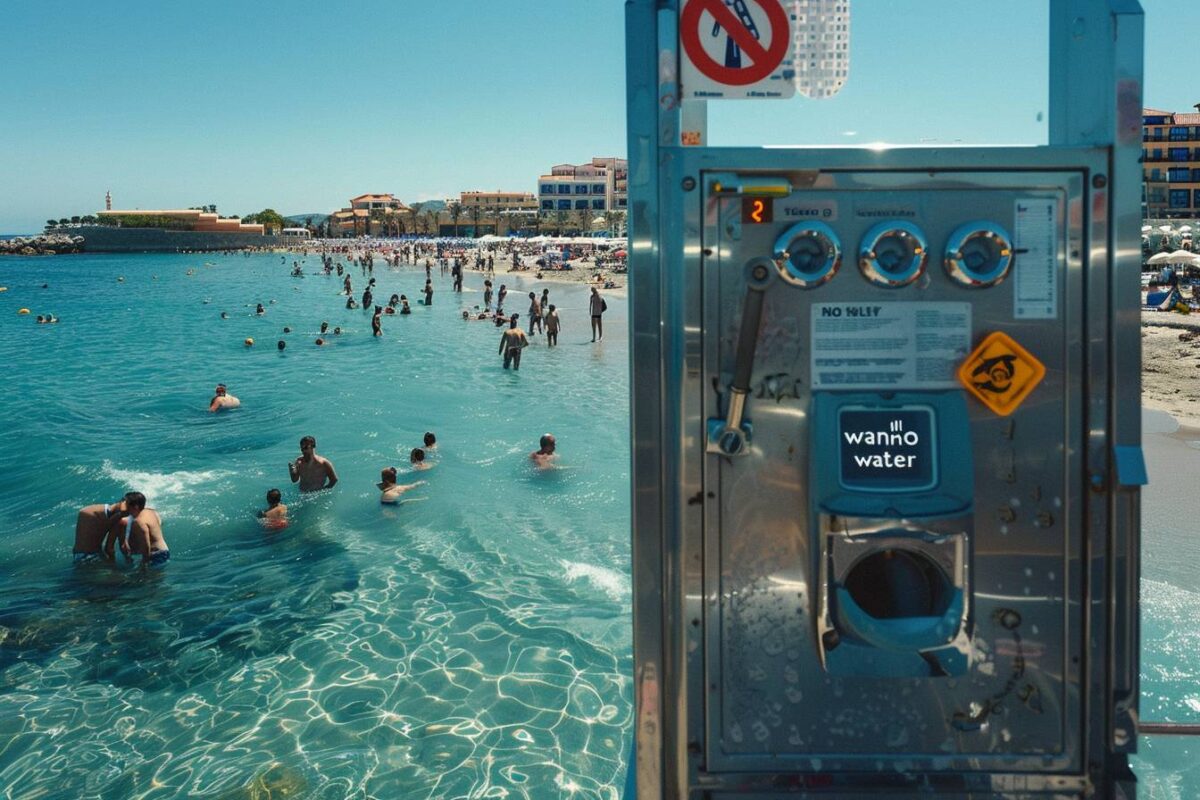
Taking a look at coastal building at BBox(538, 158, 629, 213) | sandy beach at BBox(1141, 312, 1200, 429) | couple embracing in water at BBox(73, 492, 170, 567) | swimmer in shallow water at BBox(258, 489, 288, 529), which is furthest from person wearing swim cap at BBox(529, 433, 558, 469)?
coastal building at BBox(538, 158, 629, 213)

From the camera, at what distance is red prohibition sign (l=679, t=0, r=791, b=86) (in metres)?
2.25

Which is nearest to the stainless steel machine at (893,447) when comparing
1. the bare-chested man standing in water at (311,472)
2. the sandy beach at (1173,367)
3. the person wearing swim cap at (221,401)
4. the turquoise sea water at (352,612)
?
the turquoise sea water at (352,612)

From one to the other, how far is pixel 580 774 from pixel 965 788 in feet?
12.4

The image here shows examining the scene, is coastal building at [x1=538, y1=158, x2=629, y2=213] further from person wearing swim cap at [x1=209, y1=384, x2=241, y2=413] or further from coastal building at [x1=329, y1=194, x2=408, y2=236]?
person wearing swim cap at [x1=209, y1=384, x2=241, y2=413]

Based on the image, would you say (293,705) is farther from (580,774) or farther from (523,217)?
(523,217)

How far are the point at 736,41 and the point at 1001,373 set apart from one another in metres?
1.07

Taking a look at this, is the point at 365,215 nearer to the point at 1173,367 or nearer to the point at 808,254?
the point at 1173,367

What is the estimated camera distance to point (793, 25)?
2330 millimetres

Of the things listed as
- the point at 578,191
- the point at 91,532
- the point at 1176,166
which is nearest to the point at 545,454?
the point at 91,532

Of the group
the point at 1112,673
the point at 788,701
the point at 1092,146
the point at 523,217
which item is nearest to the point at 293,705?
the point at 788,701

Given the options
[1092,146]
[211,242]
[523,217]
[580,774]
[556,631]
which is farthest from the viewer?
[211,242]

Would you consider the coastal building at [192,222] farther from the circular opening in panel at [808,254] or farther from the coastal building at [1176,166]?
the circular opening in panel at [808,254]

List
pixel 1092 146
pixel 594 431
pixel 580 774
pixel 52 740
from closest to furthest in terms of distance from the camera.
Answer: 1. pixel 1092 146
2. pixel 580 774
3. pixel 52 740
4. pixel 594 431

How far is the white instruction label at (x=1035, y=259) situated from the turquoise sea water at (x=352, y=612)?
3.85 meters
